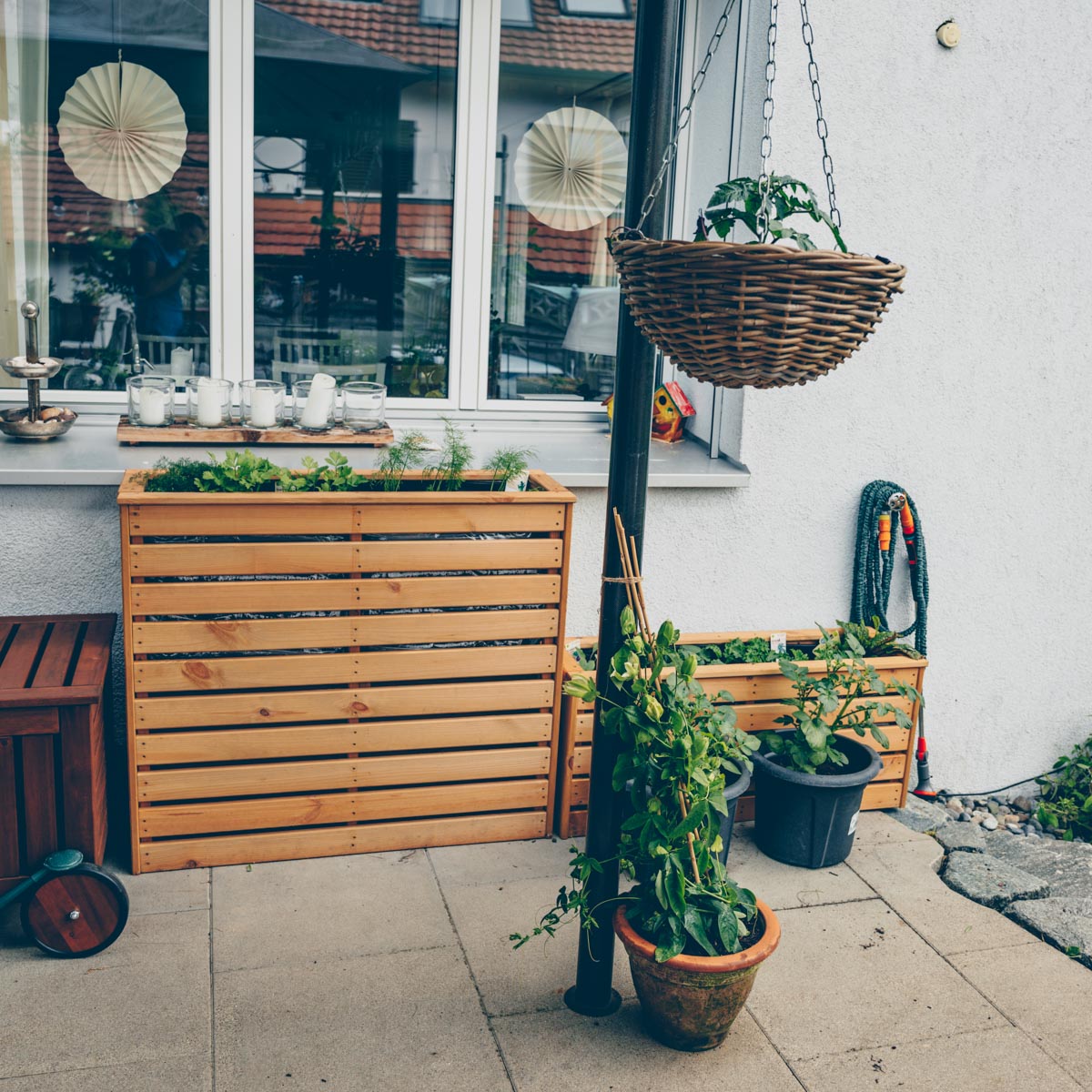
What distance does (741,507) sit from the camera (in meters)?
4.32

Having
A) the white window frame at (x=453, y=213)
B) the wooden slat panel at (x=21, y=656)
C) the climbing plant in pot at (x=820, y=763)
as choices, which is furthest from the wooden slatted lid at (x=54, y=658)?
the climbing plant in pot at (x=820, y=763)

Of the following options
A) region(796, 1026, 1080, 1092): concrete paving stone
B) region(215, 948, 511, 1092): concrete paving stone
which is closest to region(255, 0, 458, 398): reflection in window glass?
region(215, 948, 511, 1092): concrete paving stone

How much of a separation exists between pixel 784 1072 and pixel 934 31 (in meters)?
3.47

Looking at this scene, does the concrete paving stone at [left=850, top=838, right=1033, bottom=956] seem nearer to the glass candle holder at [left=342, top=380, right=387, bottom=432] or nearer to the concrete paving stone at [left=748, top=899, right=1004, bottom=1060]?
the concrete paving stone at [left=748, top=899, right=1004, bottom=1060]

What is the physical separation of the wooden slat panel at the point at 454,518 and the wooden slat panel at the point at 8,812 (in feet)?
3.57

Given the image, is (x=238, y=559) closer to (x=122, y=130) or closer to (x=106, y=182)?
(x=106, y=182)

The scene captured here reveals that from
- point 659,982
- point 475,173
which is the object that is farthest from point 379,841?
point 475,173

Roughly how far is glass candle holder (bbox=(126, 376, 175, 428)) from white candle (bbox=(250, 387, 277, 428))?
0.27 metres

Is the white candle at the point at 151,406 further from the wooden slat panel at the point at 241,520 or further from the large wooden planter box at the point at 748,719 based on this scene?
the large wooden planter box at the point at 748,719

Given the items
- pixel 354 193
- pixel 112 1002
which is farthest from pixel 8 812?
pixel 354 193

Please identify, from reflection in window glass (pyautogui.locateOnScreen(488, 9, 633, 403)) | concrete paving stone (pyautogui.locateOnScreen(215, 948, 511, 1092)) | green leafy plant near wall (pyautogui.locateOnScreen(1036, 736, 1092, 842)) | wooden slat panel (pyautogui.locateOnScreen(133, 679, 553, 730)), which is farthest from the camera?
green leafy plant near wall (pyautogui.locateOnScreen(1036, 736, 1092, 842))

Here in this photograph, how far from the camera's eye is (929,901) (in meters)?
3.61

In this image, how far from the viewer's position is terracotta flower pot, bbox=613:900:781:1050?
8.73ft

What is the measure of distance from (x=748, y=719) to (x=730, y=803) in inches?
19.7
